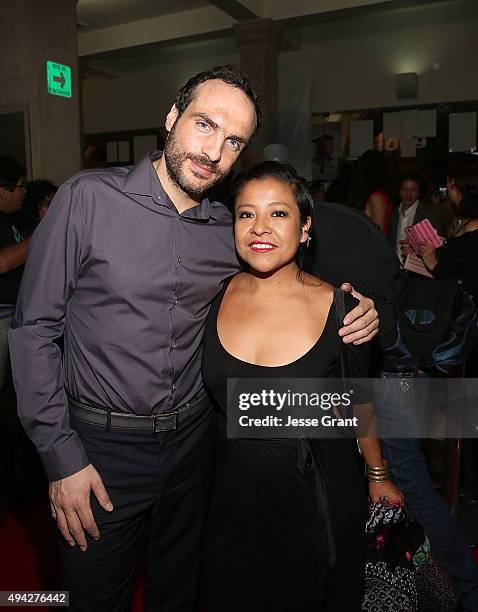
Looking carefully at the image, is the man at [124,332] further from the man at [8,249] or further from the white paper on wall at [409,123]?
the white paper on wall at [409,123]

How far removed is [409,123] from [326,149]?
1133 mm

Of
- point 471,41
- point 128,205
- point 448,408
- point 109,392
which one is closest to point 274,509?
point 109,392

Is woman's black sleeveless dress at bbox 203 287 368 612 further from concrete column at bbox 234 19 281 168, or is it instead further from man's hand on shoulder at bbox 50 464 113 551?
concrete column at bbox 234 19 281 168

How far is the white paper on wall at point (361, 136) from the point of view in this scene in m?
7.69

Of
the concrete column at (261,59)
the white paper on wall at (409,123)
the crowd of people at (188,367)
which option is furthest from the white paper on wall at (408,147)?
the crowd of people at (188,367)

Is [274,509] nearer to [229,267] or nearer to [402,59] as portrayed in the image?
[229,267]

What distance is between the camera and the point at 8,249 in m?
2.90

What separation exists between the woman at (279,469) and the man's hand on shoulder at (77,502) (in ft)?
1.14

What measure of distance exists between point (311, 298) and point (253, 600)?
837 millimetres

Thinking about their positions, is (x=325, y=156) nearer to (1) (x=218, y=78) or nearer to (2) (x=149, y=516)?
(1) (x=218, y=78)

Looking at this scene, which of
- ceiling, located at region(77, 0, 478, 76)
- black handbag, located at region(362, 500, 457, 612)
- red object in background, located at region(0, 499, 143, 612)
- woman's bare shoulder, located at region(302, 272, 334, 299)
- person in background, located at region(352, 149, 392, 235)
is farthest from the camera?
ceiling, located at region(77, 0, 478, 76)

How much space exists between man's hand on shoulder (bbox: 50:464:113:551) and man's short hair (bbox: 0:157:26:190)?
2327 millimetres

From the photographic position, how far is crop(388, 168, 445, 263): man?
5.12 metres

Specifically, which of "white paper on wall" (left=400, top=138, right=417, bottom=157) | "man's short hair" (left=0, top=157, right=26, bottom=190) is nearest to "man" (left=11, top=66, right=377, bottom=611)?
"man's short hair" (left=0, top=157, right=26, bottom=190)
